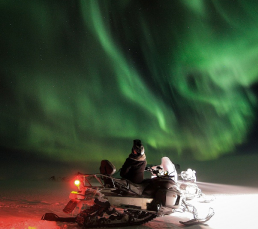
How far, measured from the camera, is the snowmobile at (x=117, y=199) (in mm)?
5180

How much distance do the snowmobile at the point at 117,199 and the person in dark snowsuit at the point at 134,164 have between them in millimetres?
230

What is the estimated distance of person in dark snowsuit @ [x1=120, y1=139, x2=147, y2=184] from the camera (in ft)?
18.9

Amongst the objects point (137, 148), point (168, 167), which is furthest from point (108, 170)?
point (168, 167)

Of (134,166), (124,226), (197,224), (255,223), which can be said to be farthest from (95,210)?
(255,223)

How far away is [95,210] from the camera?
5551 millimetres

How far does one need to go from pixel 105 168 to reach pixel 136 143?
0.91 m

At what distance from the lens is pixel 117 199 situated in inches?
208

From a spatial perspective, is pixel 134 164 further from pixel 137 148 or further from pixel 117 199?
pixel 117 199

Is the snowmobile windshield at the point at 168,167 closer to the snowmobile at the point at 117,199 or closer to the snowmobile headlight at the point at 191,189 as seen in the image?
the snowmobile at the point at 117,199

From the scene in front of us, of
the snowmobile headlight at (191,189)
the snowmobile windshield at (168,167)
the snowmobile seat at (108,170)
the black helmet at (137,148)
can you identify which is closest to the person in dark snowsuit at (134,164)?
the black helmet at (137,148)

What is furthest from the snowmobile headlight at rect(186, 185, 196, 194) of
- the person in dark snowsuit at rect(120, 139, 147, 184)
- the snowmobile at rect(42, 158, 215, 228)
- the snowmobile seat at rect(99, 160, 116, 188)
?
the snowmobile seat at rect(99, 160, 116, 188)

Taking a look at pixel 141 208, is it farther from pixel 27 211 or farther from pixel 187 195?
pixel 27 211

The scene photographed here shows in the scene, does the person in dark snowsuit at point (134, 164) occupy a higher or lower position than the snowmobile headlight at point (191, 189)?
higher

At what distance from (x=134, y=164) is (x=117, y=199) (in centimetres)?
88
